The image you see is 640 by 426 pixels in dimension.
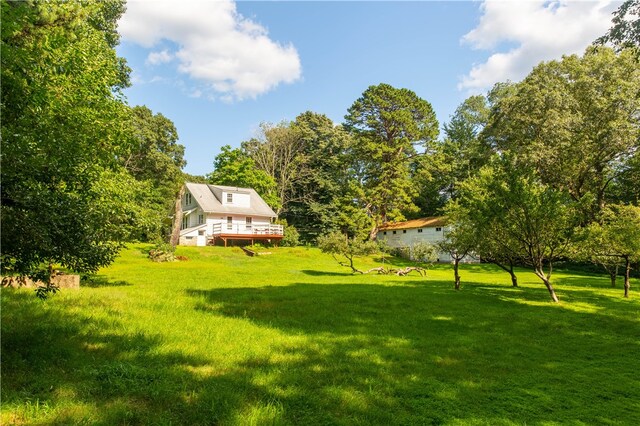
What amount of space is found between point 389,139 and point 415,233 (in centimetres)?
1328

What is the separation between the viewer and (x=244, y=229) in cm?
A: 4528

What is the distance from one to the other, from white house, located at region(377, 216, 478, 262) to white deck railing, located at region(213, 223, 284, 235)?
14.5 meters

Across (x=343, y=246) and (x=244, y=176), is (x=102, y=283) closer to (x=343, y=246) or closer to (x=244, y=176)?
(x=343, y=246)

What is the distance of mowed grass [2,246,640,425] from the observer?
17.0 ft

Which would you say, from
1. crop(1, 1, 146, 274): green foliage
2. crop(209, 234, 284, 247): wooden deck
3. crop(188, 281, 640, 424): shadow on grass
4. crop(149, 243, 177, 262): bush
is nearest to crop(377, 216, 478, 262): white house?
crop(209, 234, 284, 247): wooden deck

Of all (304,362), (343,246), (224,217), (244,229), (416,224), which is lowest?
(304,362)

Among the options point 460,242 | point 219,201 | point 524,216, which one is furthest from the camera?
point 219,201

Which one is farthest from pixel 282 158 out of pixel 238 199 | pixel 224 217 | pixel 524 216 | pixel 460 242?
pixel 524 216

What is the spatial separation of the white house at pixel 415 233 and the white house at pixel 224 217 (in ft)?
52.0

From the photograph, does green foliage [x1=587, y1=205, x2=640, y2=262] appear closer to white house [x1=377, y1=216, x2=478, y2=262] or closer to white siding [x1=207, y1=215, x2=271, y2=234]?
white house [x1=377, y1=216, x2=478, y2=262]

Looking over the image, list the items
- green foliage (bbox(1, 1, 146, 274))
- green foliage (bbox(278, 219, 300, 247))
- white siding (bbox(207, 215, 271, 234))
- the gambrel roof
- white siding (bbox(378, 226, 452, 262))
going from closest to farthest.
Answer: green foliage (bbox(1, 1, 146, 274)) → white siding (bbox(207, 215, 271, 234)) → white siding (bbox(378, 226, 452, 262)) → the gambrel roof → green foliage (bbox(278, 219, 300, 247))

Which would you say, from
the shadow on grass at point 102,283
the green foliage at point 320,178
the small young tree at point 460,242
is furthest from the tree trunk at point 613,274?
the green foliage at point 320,178

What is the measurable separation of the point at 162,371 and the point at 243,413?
203cm

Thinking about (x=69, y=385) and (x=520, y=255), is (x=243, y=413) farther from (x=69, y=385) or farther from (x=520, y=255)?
(x=520, y=255)
